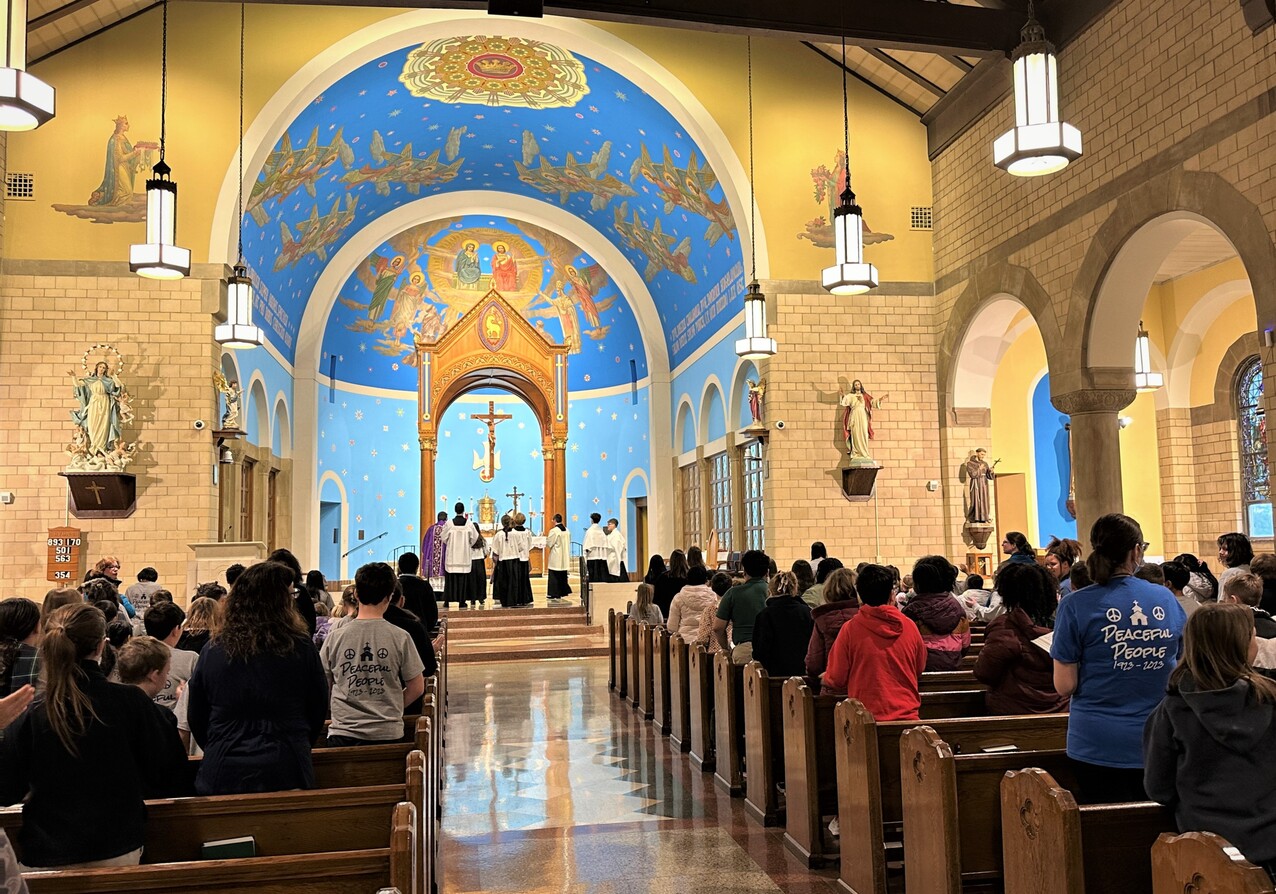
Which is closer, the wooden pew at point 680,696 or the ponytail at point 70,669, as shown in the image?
the ponytail at point 70,669

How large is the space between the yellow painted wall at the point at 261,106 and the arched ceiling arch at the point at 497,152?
0.32m

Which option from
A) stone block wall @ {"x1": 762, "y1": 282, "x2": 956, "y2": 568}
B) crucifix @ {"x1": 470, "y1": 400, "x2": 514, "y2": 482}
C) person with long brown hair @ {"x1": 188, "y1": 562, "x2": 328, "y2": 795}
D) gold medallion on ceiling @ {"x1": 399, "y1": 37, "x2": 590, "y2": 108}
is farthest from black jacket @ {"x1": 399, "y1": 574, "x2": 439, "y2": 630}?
crucifix @ {"x1": 470, "y1": 400, "x2": 514, "y2": 482}

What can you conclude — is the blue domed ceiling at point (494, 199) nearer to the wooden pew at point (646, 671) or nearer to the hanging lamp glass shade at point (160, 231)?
the hanging lamp glass shade at point (160, 231)

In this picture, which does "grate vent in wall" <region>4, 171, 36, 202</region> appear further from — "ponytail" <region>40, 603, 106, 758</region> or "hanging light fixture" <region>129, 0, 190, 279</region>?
"ponytail" <region>40, 603, 106, 758</region>

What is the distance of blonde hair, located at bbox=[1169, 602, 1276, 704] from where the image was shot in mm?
2574

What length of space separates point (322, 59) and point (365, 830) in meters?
12.4

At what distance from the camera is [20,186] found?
41.7ft

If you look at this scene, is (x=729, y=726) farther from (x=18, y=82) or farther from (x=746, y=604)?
(x=18, y=82)

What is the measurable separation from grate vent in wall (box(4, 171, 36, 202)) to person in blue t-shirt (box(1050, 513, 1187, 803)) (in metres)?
13.0

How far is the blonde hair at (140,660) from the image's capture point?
358 centimetres

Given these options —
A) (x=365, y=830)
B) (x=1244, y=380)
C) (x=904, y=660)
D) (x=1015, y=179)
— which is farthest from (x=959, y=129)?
(x=365, y=830)

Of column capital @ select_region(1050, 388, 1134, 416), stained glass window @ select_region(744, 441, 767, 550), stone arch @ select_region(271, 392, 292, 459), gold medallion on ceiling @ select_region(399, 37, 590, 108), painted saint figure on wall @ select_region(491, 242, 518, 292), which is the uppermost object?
gold medallion on ceiling @ select_region(399, 37, 590, 108)

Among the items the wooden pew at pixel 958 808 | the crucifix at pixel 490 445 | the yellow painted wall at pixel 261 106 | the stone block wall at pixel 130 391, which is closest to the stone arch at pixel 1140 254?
the yellow painted wall at pixel 261 106

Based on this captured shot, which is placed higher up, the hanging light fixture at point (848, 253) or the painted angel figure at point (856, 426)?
the hanging light fixture at point (848, 253)
